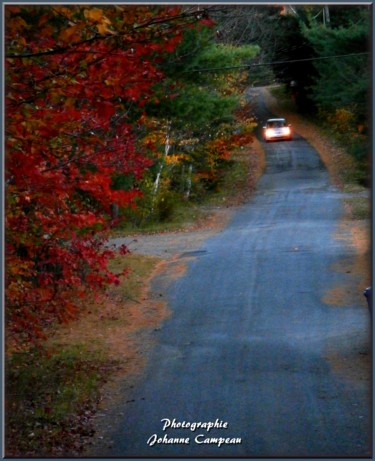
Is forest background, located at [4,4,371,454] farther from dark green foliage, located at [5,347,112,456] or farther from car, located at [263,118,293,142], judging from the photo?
car, located at [263,118,293,142]

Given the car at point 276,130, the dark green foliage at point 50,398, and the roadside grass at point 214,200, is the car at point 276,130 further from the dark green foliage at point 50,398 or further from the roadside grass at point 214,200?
the dark green foliage at point 50,398

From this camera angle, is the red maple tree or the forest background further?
the forest background

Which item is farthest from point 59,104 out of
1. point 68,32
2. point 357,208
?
point 357,208

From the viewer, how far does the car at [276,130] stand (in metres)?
55.4

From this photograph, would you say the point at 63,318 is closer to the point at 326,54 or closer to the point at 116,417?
the point at 116,417

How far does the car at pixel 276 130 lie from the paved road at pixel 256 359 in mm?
28421

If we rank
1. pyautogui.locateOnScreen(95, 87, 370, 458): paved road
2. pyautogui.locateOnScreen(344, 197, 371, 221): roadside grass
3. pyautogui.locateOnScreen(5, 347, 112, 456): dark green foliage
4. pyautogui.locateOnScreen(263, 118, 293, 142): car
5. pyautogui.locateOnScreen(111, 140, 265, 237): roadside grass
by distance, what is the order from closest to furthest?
pyautogui.locateOnScreen(95, 87, 370, 458): paved road, pyautogui.locateOnScreen(5, 347, 112, 456): dark green foliage, pyautogui.locateOnScreen(344, 197, 371, 221): roadside grass, pyautogui.locateOnScreen(111, 140, 265, 237): roadside grass, pyautogui.locateOnScreen(263, 118, 293, 142): car

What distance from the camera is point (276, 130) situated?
55.9 m

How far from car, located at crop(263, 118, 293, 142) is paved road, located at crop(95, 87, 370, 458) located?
93.2 ft

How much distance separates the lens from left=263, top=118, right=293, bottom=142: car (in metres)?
55.4

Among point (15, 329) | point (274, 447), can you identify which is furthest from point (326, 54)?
point (274, 447)

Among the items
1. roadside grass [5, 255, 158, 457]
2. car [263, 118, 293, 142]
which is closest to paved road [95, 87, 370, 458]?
roadside grass [5, 255, 158, 457]

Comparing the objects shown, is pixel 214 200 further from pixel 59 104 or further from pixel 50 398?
pixel 59 104

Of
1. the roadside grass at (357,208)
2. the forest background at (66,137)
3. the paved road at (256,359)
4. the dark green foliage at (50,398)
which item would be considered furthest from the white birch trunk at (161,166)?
the dark green foliage at (50,398)
